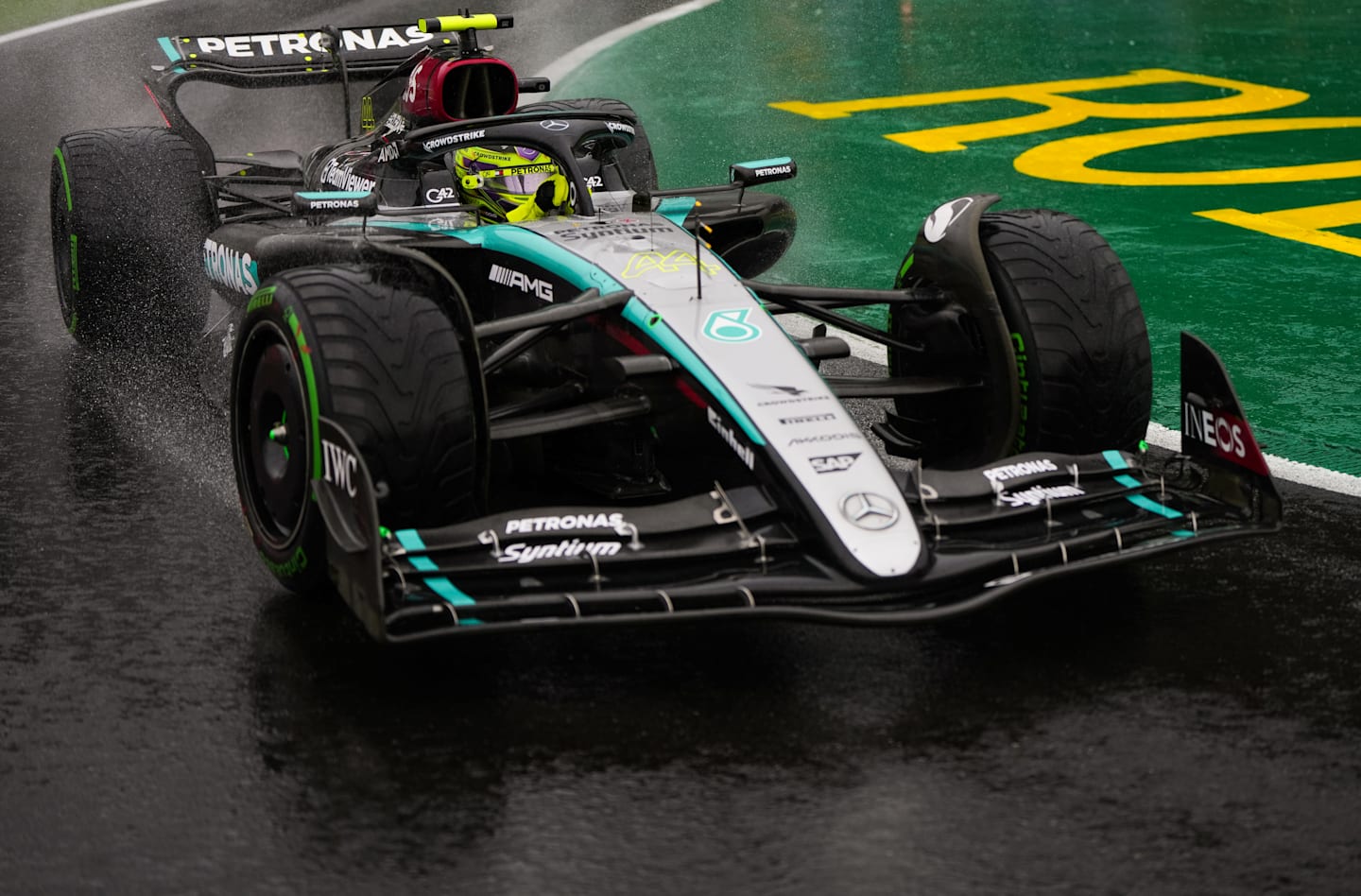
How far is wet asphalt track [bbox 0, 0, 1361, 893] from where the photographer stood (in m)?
3.81

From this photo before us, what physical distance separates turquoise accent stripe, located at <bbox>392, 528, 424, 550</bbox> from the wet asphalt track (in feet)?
1.30

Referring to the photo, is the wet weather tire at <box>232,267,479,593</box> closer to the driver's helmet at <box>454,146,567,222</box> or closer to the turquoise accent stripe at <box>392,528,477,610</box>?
the turquoise accent stripe at <box>392,528,477,610</box>

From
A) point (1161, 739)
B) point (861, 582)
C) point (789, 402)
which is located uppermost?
point (789, 402)

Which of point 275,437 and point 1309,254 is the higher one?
point 275,437

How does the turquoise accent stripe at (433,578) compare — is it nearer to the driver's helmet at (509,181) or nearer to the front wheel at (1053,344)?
the front wheel at (1053,344)

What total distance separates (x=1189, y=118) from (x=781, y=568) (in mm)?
8817

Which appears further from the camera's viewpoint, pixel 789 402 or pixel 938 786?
pixel 789 402

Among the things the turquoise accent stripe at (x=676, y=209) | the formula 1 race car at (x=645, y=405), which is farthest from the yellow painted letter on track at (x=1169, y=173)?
the turquoise accent stripe at (x=676, y=209)

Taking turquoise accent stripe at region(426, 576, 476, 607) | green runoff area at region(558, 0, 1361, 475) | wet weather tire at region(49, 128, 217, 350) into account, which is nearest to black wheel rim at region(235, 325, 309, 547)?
turquoise accent stripe at region(426, 576, 476, 607)

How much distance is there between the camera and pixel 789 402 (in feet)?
16.0

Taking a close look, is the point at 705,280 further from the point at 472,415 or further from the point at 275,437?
the point at 275,437

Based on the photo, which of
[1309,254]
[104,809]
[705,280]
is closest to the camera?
[104,809]

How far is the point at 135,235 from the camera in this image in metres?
7.57

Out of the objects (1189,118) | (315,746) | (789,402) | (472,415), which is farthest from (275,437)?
(1189,118)
